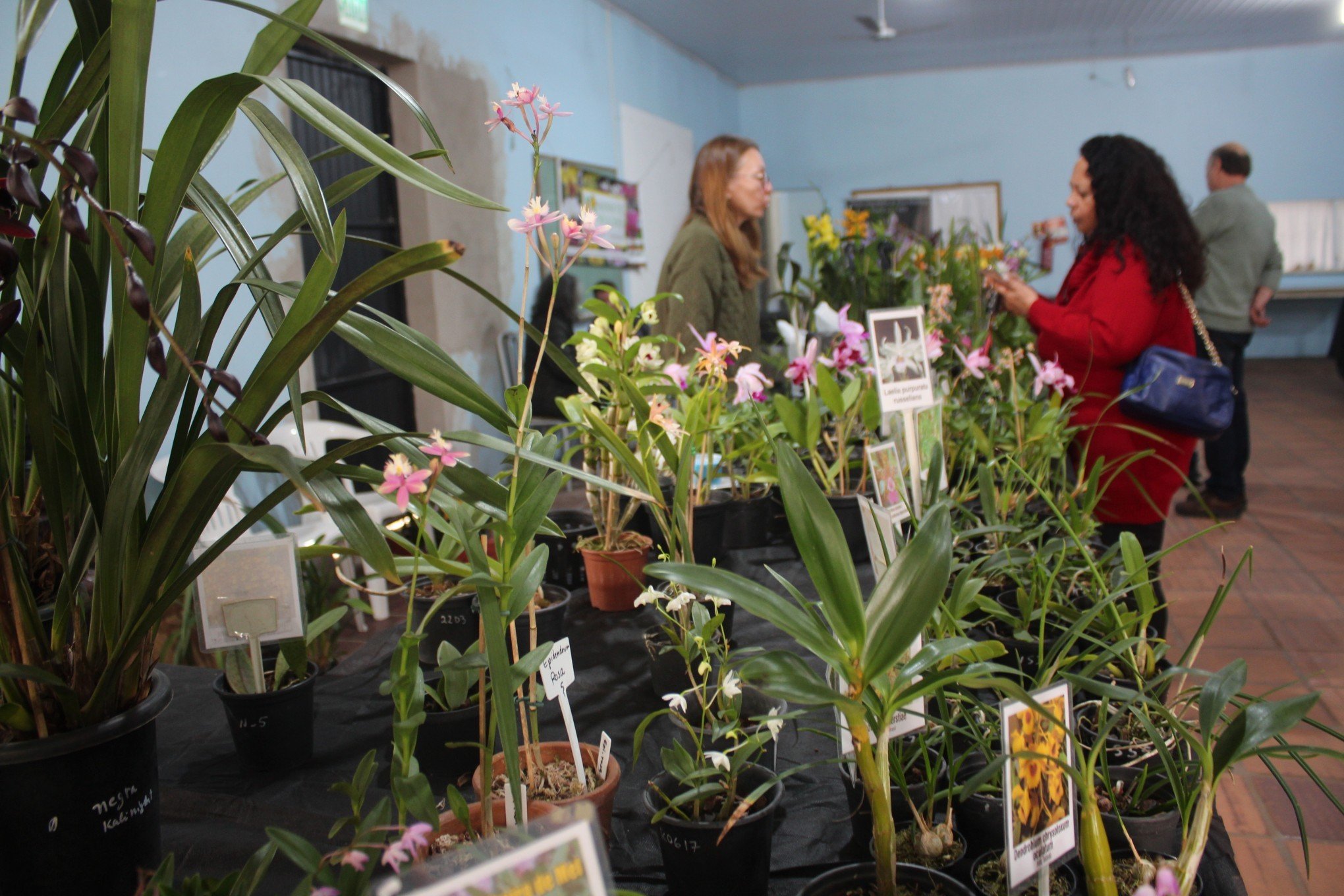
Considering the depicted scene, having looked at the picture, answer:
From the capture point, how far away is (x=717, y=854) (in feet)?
2.59

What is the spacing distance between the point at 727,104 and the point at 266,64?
9246mm

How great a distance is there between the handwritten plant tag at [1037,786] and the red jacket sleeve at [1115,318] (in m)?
1.62

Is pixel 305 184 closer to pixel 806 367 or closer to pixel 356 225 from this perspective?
pixel 806 367

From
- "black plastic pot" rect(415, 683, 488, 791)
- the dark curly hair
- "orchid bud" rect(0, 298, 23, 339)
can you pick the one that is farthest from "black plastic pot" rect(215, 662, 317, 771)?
the dark curly hair

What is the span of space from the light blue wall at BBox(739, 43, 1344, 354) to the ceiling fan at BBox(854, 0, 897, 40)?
2195 millimetres

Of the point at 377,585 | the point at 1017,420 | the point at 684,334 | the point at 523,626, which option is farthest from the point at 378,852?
the point at 377,585

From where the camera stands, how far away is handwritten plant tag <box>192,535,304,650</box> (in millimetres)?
1064

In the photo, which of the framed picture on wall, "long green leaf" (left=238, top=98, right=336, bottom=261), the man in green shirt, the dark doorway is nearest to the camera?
"long green leaf" (left=238, top=98, right=336, bottom=261)

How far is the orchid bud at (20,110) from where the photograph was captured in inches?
20.2

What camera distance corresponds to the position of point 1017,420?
191cm

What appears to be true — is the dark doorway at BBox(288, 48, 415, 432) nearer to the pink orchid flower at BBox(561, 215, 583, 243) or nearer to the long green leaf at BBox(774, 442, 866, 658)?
the pink orchid flower at BBox(561, 215, 583, 243)

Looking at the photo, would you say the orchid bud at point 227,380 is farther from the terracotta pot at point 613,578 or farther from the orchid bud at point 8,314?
the terracotta pot at point 613,578

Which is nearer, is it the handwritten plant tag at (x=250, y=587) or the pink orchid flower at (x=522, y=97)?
the pink orchid flower at (x=522, y=97)

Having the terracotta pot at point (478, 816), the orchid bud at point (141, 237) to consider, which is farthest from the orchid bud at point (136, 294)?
the terracotta pot at point (478, 816)
